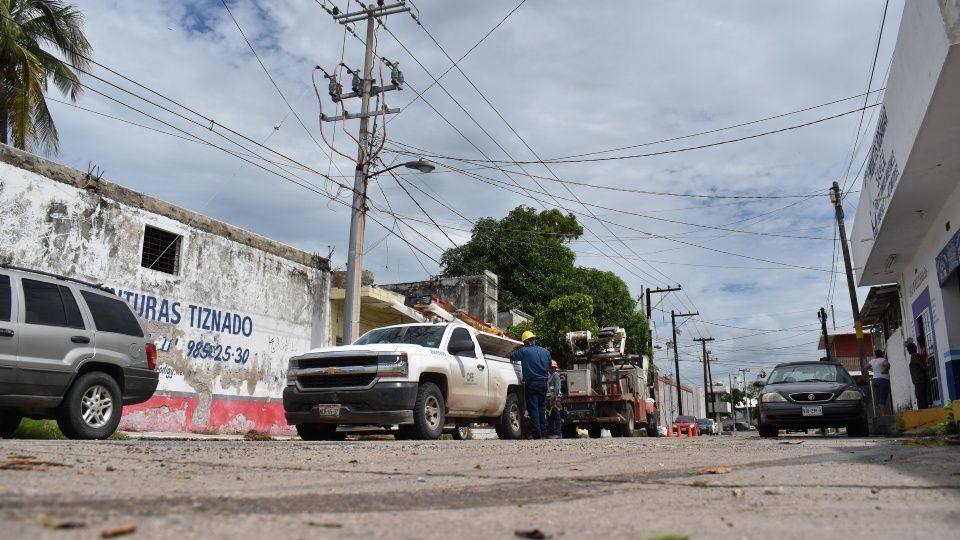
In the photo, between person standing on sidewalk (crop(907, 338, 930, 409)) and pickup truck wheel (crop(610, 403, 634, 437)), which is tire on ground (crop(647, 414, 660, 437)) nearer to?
pickup truck wheel (crop(610, 403, 634, 437))

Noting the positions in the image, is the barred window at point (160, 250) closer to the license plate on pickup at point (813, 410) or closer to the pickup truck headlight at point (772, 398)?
the pickup truck headlight at point (772, 398)

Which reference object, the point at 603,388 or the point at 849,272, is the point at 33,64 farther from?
the point at 849,272

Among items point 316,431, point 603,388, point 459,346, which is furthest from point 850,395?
point 316,431

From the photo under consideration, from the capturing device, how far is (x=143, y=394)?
8789 millimetres

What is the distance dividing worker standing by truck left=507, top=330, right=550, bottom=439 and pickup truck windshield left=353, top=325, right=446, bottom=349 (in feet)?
7.16

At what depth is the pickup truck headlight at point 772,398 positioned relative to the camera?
505 inches

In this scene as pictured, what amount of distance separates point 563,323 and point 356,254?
37.5 ft

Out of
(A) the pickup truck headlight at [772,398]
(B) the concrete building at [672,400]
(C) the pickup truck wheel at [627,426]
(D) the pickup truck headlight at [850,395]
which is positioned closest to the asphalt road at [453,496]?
(A) the pickup truck headlight at [772,398]

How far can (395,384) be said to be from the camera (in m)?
9.88

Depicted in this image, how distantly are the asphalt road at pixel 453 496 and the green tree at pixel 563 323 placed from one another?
64.1 feet

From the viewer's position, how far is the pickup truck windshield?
11234mm

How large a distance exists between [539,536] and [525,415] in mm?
11157

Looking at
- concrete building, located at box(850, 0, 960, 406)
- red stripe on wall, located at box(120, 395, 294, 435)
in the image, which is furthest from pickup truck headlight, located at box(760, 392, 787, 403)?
red stripe on wall, located at box(120, 395, 294, 435)

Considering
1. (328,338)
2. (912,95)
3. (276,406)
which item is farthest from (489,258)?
(912,95)
